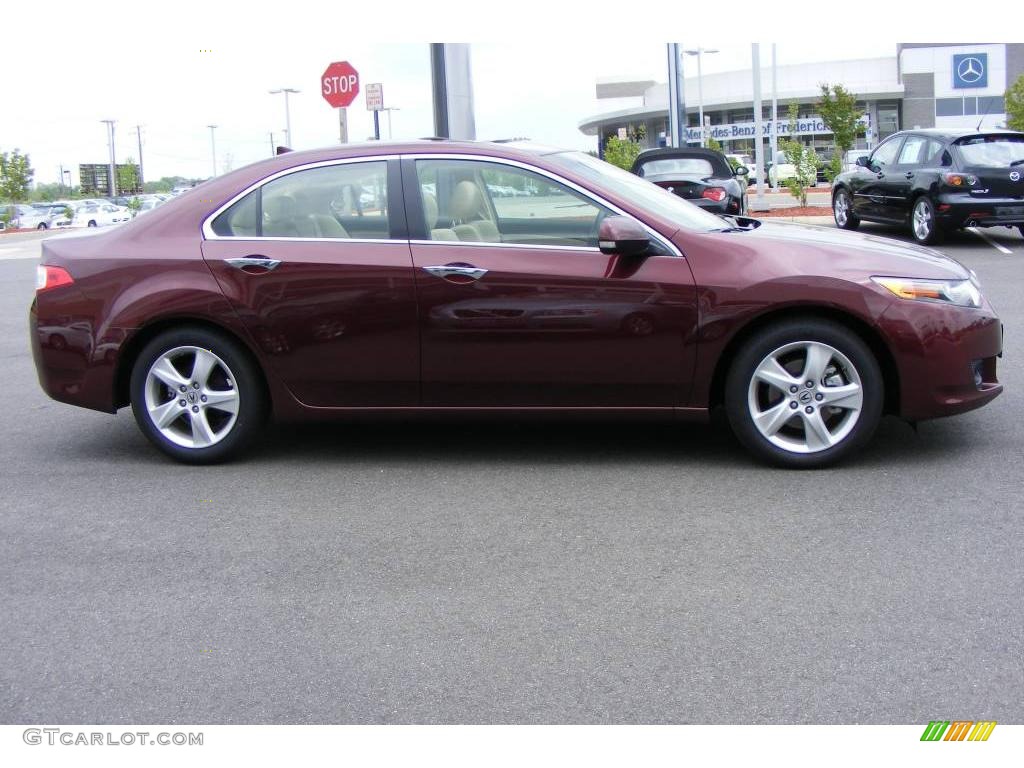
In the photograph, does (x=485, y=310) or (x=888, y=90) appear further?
(x=888, y=90)

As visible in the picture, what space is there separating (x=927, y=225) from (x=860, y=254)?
1112 cm

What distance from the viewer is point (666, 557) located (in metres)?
4.50

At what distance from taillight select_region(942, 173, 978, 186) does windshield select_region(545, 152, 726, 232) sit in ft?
33.7

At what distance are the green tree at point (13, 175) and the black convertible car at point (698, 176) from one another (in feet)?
183

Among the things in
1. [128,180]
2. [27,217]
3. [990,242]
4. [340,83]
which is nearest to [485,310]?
[340,83]

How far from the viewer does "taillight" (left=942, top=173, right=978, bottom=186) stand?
15.3 meters

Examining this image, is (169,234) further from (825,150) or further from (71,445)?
(825,150)

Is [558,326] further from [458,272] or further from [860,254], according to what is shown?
[860,254]

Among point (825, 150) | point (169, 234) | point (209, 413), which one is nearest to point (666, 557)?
point (209, 413)

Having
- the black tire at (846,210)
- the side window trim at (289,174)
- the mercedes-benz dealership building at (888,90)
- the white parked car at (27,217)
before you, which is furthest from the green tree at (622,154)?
the mercedes-benz dealership building at (888,90)

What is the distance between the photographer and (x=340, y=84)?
1573cm

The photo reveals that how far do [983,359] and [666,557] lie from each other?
82.4 inches

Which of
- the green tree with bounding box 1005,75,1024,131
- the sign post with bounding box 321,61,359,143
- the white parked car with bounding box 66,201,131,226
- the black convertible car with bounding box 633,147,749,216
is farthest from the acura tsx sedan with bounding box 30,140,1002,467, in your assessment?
the white parked car with bounding box 66,201,131,226
